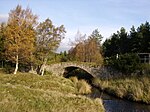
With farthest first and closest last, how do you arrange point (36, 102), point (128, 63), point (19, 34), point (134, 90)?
point (128, 63), point (19, 34), point (134, 90), point (36, 102)

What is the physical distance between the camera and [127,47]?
6719 cm

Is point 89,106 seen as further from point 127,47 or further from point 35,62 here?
point 127,47

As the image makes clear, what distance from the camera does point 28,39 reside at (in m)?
39.9

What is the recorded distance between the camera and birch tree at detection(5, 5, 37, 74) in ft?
128

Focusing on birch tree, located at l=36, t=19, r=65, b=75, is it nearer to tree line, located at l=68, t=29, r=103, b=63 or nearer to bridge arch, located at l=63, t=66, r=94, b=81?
bridge arch, located at l=63, t=66, r=94, b=81

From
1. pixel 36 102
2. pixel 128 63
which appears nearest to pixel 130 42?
pixel 128 63

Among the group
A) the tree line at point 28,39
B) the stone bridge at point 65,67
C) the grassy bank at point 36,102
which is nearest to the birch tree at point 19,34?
the tree line at point 28,39

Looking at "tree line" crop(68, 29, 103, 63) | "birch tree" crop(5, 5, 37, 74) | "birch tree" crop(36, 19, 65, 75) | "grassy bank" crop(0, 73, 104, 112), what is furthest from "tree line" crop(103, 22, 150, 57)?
"grassy bank" crop(0, 73, 104, 112)

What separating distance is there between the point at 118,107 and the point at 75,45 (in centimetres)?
4408

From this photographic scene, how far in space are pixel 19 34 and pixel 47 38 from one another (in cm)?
634

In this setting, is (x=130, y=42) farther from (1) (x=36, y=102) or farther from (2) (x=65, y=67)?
(1) (x=36, y=102)

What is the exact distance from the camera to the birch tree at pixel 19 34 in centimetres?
3891

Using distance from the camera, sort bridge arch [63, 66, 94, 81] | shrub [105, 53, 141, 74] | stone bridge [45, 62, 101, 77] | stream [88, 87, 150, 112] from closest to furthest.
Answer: stream [88, 87, 150, 112], shrub [105, 53, 141, 74], stone bridge [45, 62, 101, 77], bridge arch [63, 66, 94, 81]

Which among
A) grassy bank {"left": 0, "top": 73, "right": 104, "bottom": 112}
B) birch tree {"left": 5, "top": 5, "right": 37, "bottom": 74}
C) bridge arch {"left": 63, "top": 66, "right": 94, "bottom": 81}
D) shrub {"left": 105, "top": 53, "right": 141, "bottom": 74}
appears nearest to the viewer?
grassy bank {"left": 0, "top": 73, "right": 104, "bottom": 112}
